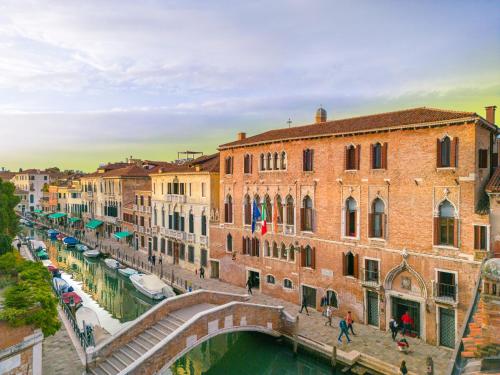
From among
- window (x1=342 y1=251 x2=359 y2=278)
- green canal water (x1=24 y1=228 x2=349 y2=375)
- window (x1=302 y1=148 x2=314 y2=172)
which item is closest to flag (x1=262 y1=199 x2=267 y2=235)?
window (x1=302 y1=148 x2=314 y2=172)

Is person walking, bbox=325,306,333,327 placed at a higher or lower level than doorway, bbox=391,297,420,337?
lower

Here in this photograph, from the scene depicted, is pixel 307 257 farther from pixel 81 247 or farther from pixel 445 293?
pixel 81 247

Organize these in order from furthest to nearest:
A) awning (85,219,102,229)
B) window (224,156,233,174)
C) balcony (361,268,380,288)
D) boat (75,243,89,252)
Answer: awning (85,219,102,229), boat (75,243,89,252), window (224,156,233,174), balcony (361,268,380,288)

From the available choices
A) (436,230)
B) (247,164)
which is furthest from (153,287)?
(436,230)

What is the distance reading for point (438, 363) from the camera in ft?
→ 48.3

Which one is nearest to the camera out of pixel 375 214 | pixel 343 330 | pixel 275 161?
pixel 343 330

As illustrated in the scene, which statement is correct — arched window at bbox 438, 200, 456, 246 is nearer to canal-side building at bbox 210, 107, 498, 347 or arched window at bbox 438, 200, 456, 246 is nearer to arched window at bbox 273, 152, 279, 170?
canal-side building at bbox 210, 107, 498, 347

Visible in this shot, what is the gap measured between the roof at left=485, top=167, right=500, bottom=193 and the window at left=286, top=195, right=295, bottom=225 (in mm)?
10229

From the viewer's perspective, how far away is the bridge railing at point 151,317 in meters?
14.1

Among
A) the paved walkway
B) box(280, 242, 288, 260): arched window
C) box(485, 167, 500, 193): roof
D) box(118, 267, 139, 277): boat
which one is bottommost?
box(118, 267, 139, 277): boat

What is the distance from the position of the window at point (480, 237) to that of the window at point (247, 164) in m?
14.0

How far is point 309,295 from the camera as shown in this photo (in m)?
21.6

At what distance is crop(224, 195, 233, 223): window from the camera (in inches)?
1051

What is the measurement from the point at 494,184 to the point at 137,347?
16.2 meters
